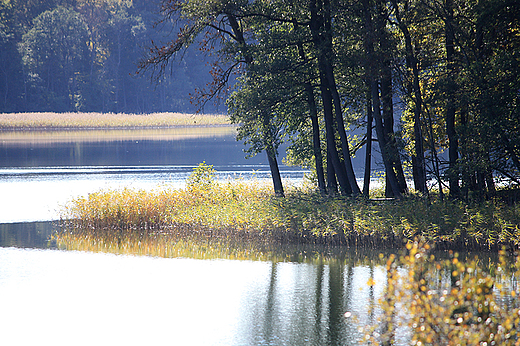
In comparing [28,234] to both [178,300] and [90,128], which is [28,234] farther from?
[90,128]

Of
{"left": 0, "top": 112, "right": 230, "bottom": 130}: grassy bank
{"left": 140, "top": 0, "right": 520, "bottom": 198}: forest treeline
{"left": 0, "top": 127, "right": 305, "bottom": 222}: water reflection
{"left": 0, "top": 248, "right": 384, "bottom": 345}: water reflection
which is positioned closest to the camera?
{"left": 0, "top": 248, "right": 384, "bottom": 345}: water reflection

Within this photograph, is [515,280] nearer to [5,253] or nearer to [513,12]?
[513,12]

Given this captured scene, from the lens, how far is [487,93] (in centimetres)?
1300

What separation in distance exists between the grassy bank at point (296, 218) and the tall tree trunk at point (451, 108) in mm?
899

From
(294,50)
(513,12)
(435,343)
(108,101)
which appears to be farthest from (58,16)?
(435,343)

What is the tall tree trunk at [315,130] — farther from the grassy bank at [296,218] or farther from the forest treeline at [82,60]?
the forest treeline at [82,60]

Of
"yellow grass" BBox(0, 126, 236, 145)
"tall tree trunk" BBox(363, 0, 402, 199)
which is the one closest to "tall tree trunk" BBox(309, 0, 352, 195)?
"tall tree trunk" BBox(363, 0, 402, 199)

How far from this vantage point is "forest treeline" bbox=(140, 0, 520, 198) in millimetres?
13289

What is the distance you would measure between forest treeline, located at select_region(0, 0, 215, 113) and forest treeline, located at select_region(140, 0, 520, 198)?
56.1 metres

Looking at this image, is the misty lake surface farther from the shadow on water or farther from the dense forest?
the dense forest

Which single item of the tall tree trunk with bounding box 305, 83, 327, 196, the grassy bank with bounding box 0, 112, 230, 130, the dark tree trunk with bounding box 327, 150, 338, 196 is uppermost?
the grassy bank with bounding box 0, 112, 230, 130

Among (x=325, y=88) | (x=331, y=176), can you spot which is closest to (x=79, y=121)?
(x=331, y=176)

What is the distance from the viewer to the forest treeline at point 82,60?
77.2 m

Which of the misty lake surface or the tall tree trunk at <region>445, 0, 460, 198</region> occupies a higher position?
the tall tree trunk at <region>445, 0, 460, 198</region>
